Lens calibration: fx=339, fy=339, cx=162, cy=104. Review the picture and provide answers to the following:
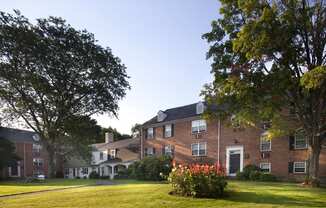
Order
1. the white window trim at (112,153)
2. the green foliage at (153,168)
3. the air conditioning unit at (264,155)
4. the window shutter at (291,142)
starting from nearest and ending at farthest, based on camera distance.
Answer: the window shutter at (291,142) → the green foliage at (153,168) → the air conditioning unit at (264,155) → the white window trim at (112,153)

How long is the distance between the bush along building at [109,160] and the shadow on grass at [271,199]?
34151mm

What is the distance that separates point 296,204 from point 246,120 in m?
9.30

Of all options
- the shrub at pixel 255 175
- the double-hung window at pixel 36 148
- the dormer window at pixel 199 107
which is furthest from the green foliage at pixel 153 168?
the double-hung window at pixel 36 148

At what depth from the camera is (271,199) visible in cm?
1243

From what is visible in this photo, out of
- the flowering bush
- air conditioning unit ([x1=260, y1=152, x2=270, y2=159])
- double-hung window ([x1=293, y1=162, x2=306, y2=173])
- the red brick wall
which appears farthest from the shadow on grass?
air conditioning unit ([x1=260, y1=152, x2=270, y2=159])

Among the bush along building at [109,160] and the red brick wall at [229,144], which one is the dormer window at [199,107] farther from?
the bush along building at [109,160]

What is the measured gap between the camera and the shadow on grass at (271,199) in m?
11.5

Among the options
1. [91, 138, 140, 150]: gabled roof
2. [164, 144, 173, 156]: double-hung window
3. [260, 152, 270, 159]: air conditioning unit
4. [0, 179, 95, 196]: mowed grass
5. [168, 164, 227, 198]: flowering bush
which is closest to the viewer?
[168, 164, 227, 198]: flowering bush

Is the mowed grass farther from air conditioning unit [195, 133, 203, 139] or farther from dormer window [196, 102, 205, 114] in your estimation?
dormer window [196, 102, 205, 114]

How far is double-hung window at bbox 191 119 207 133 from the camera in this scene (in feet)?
116

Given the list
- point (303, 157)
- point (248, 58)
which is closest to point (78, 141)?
point (303, 157)

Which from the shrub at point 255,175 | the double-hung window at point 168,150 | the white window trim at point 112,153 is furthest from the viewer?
the white window trim at point 112,153

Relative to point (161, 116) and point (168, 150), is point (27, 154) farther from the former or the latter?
point (168, 150)

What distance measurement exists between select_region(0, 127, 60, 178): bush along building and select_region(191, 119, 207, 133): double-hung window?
33.2m
